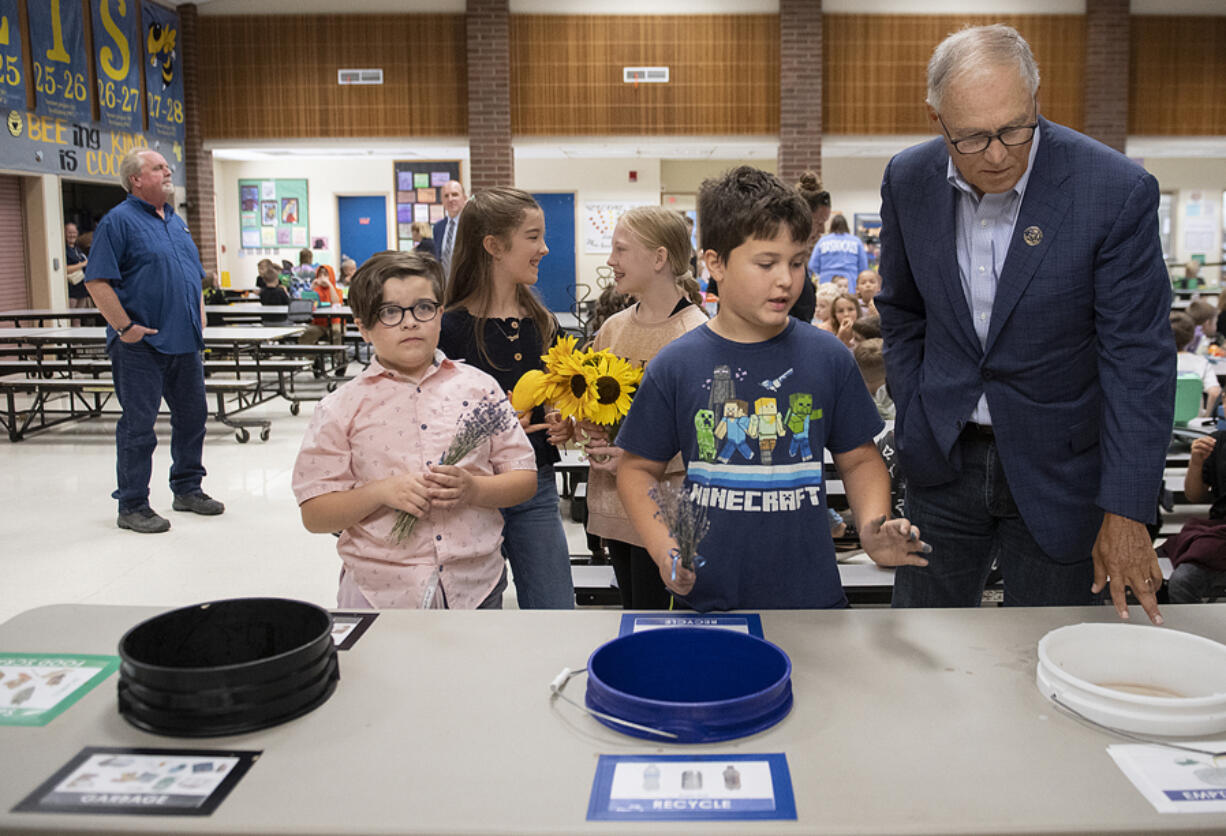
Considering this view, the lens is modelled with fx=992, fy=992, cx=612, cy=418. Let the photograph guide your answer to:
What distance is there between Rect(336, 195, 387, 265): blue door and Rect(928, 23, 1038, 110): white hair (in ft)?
50.1

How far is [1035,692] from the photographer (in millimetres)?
1280

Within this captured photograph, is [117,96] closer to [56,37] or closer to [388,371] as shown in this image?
[56,37]

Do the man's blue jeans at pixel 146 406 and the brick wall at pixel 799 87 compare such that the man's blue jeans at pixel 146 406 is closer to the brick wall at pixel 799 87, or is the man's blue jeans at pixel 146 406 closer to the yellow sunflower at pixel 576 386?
the yellow sunflower at pixel 576 386

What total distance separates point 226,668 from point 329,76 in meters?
12.3

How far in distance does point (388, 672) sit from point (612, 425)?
925 mm

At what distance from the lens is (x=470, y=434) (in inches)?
71.1

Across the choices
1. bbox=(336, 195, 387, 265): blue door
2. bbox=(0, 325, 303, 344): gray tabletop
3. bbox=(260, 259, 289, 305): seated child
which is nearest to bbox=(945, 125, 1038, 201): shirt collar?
bbox=(0, 325, 303, 344): gray tabletop

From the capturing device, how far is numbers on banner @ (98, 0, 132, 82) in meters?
10.5

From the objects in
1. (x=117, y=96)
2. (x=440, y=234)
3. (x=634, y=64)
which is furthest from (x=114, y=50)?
(x=440, y=234)

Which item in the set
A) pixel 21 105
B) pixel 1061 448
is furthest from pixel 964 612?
pixel 21 105

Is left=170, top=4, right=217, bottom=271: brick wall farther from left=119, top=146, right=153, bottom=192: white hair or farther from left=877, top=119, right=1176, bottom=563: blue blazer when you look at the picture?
left=877, top=119, right=1176, bottom=563: blue blazer

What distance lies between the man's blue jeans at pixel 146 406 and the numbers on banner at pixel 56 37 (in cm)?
621

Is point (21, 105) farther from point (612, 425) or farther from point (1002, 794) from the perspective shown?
point (1002, 794)

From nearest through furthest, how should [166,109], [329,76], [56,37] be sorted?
[56,37] → [166,109] → [329,76]
